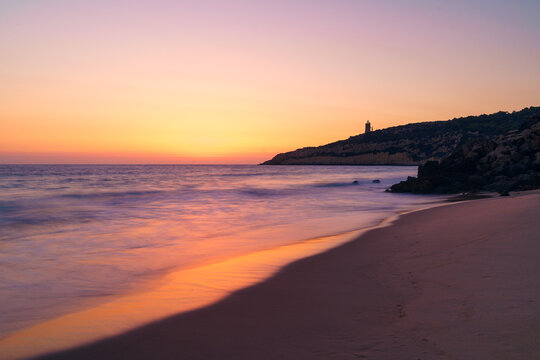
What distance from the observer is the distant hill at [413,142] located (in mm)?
106894

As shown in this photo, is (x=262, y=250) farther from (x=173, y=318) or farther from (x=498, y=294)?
(x=498, y=294)

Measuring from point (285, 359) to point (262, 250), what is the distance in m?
5.47

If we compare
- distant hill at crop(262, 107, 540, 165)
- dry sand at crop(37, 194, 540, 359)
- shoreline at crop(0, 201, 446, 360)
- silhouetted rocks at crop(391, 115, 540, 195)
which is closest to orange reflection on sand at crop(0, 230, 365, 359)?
shoreline at crop(0, 201, 446, 360)

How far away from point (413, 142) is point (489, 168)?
106410 mm

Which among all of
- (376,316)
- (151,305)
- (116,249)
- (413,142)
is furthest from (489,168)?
(413,142)

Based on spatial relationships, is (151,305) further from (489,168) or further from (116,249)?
(489,168)

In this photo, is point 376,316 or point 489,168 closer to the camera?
point 376,316

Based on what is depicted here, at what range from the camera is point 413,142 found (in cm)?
12400

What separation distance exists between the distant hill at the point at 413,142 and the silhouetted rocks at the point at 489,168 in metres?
70.4

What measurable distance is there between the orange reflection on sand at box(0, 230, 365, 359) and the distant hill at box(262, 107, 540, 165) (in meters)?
93.4

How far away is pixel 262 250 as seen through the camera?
27.5ft

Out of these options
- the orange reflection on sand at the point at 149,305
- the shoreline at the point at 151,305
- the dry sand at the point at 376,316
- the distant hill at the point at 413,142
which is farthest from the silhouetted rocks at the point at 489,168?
the distant hill at the point at 413,142

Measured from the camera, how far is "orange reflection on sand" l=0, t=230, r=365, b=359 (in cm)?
361

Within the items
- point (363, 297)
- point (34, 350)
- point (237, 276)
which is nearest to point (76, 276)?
point (237, 276)
